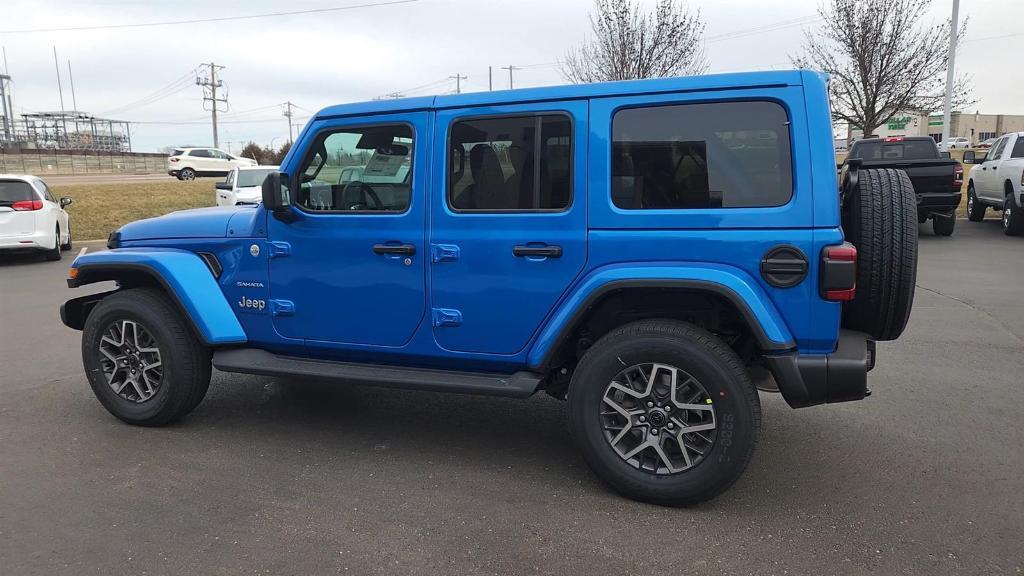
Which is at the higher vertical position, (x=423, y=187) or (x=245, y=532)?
(x=423, y=187)

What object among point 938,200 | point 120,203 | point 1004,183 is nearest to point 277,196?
point 938,200

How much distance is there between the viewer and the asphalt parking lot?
9.73 ft

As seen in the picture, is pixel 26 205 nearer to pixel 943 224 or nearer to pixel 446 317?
pixel 446 317

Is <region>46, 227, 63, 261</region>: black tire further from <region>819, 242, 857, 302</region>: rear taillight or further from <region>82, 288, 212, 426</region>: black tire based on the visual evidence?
<region>819, 242, 857, 302</region>: rear taillight

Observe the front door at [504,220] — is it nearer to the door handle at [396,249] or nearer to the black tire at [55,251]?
the door handle at [396,249]

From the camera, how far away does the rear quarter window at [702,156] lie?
3.24 m

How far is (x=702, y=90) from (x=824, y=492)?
6.81 ft

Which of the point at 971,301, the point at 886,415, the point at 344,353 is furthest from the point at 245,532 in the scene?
the point at 971,301

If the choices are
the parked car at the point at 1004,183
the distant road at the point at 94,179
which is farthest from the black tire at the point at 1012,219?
the distant road at the point at 94,179

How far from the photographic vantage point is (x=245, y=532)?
3178 mm

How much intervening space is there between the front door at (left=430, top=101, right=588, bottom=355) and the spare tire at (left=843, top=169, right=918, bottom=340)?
1.32 metres

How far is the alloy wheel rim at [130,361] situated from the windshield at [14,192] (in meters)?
9.47

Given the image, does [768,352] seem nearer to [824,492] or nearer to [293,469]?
[824,492]

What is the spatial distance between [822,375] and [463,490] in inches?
71.4
